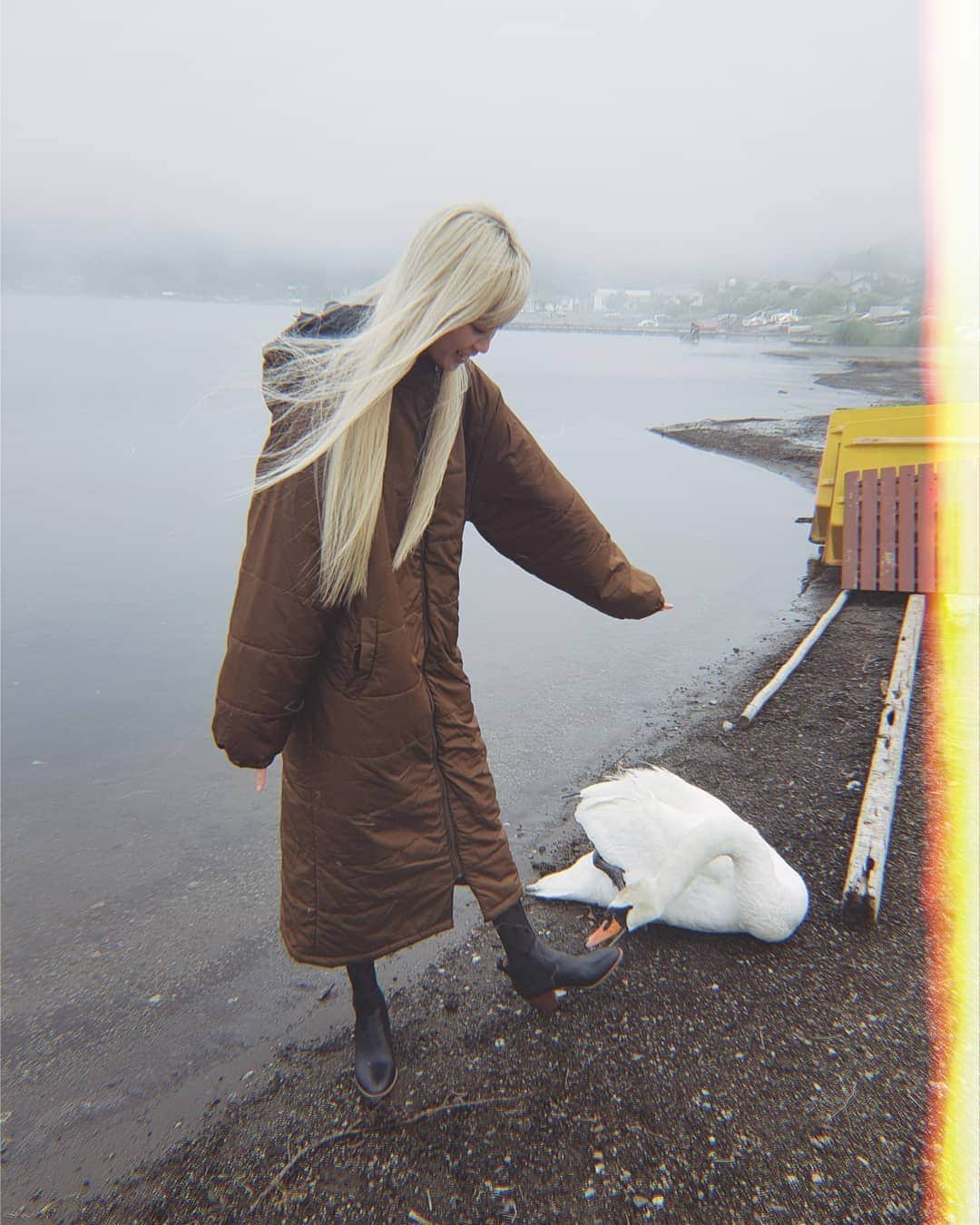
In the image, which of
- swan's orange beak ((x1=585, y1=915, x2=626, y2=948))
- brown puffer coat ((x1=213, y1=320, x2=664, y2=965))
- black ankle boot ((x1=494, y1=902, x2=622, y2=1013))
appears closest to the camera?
brown puffer coat ((x1=213, y1=320, x2=664, y2=965))

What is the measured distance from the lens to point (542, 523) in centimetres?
302

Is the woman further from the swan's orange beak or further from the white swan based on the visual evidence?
the white swan

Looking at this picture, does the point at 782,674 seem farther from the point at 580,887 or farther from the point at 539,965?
the point at 539,965

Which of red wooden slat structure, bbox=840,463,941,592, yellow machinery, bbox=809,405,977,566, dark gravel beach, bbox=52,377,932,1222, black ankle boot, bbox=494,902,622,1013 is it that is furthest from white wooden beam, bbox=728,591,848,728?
black ankle boot, bbox=494,902,622,1013

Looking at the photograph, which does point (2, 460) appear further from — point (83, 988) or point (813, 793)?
point (813, 793)

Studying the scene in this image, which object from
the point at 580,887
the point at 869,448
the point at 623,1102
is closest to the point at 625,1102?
the point at 623,1102

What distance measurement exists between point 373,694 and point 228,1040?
2103 millimetres

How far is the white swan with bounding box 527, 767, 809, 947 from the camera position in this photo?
3.50 metres

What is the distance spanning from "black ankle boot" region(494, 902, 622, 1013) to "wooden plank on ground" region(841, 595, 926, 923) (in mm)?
1154

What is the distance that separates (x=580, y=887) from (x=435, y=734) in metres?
1.74

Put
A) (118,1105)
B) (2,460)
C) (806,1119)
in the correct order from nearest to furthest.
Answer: (806,1119)
(118,1105)
(2,460)

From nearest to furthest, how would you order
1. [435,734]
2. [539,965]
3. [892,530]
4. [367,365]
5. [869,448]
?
[367,365]
[435,734]
[539,965]
[892,530]
[869,448]

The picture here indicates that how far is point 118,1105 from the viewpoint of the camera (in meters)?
3.39

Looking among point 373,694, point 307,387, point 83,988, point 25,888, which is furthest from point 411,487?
point 25,888
